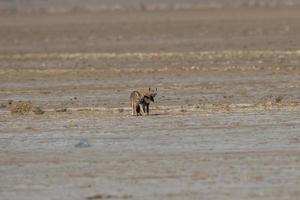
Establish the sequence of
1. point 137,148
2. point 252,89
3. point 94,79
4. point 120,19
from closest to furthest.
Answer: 1. point 137,148
2. point 252,89
3. point 94,79
4. point 120,19

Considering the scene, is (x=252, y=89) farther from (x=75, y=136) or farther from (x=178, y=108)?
(x=75, y=136)

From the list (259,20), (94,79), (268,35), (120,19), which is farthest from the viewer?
(120,19)

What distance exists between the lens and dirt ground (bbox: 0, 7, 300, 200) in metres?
13.3

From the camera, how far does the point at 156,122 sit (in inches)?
762

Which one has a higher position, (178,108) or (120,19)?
(120,19)

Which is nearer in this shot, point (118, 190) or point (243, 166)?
point (118, 190)

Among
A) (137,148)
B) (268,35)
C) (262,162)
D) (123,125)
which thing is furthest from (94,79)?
(268,35)

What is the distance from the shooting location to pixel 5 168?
1484cm

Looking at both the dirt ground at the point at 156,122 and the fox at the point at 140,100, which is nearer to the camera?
the dirt ground at the point at 156,122

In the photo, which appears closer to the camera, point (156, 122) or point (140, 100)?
point (156, 122)

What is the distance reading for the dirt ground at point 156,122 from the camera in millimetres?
13281

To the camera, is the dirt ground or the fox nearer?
the dirt ground

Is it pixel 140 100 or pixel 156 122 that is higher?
pixel 140 100

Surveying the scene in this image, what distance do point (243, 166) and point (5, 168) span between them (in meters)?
3.21
